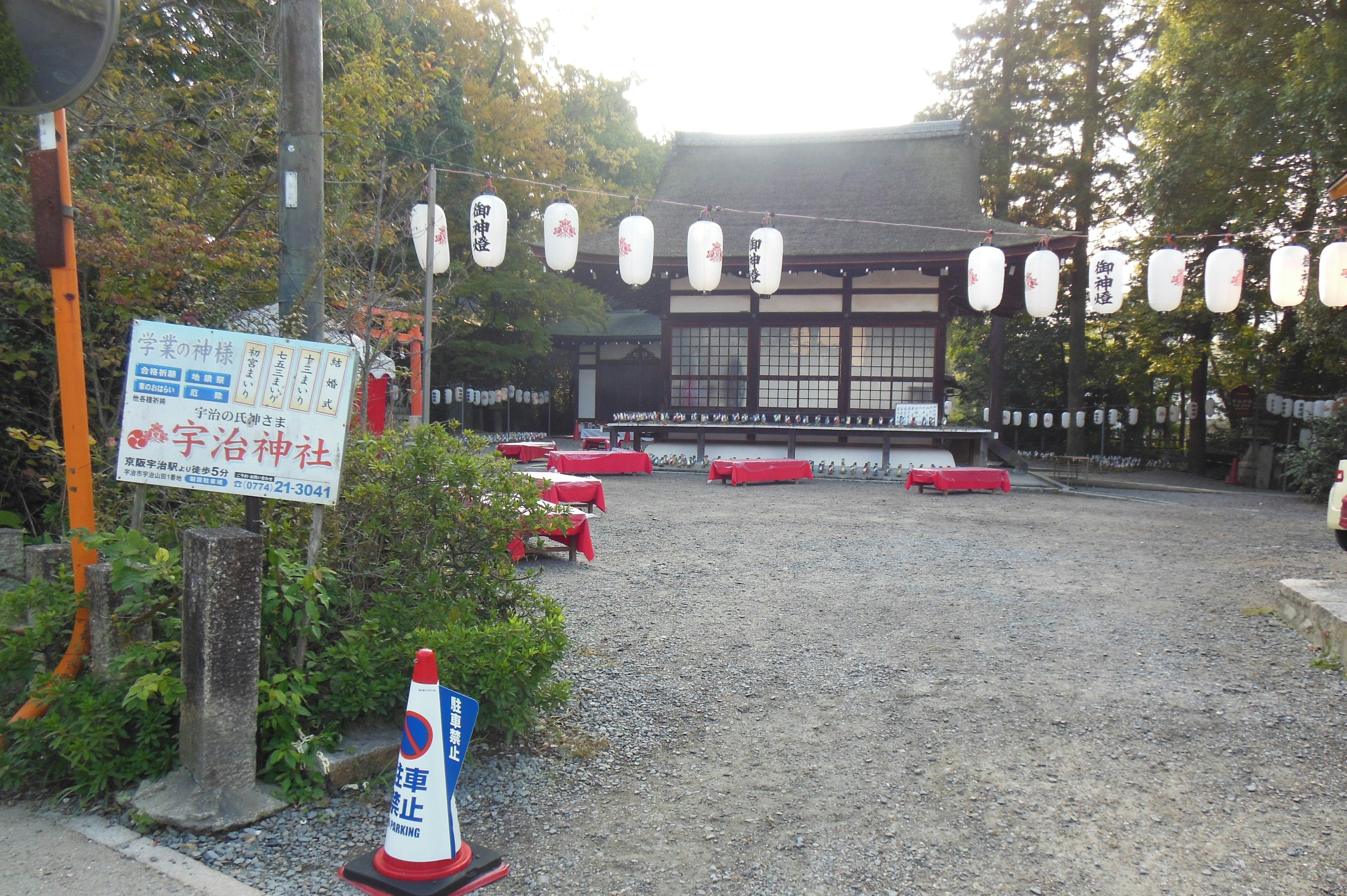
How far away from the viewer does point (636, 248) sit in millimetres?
13586

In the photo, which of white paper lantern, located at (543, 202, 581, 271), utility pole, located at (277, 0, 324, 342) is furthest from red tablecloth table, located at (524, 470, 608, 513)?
white paper lantern, located at (543, 202, 581, 271)

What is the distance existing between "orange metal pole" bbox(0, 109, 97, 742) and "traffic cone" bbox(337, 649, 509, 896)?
1.37 m

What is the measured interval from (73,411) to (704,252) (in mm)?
11341

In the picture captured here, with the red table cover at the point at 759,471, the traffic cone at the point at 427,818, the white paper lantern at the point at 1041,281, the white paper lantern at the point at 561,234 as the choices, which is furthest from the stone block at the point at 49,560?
the white paper lantern at the point at 1041,281

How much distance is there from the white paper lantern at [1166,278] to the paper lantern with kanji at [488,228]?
387 inches

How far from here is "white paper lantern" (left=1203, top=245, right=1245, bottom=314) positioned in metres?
11.3

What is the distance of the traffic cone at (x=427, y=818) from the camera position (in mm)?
2236

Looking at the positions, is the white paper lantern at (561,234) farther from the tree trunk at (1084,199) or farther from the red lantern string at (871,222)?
the tree trunk at (1084,199)

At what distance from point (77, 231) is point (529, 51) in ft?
59.2

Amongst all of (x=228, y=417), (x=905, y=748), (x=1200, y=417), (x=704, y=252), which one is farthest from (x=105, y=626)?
(x=1200, y=417)

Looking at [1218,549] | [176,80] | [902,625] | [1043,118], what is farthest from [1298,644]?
[1043,118]

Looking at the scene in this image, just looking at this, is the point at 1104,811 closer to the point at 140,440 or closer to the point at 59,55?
the point at 140,440

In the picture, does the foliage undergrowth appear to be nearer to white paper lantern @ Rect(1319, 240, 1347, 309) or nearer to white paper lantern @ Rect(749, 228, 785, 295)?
white paper lantern @ Rect(749, 228, 785, 295)

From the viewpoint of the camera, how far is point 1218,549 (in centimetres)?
801
